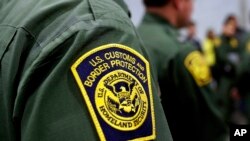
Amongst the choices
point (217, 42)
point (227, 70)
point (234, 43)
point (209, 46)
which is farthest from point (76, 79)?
point (209, 46)

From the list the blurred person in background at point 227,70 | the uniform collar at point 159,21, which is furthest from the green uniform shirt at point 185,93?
the blurred person in background at point 227,70

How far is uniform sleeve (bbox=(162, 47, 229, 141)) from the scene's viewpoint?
212cm

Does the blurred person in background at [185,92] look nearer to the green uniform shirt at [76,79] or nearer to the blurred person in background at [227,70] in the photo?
the green uniform shirt at [76,79]

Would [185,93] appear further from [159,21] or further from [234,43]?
[234,43]

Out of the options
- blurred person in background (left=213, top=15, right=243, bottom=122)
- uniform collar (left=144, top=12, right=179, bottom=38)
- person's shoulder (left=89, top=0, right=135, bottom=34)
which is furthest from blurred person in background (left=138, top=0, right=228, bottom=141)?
blurred person in background (left=213, top=15, right=243, bottom=122)

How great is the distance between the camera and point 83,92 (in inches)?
27.5

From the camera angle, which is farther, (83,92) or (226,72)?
(226,72)

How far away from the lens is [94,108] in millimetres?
698

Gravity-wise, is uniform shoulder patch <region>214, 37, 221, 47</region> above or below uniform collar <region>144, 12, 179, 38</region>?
above

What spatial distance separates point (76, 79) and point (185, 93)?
146 cm

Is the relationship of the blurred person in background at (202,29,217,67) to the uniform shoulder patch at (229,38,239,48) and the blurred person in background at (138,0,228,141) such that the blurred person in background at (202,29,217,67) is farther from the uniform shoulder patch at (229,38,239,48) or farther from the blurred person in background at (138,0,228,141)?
the blurred person in background at (138,0,228,141)

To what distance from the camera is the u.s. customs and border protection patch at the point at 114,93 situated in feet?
2.30

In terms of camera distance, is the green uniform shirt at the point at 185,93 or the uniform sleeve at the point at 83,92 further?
the green uniform shirt at the point at 185,93

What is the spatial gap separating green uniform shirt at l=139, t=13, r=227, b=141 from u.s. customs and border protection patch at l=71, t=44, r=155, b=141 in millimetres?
1370
